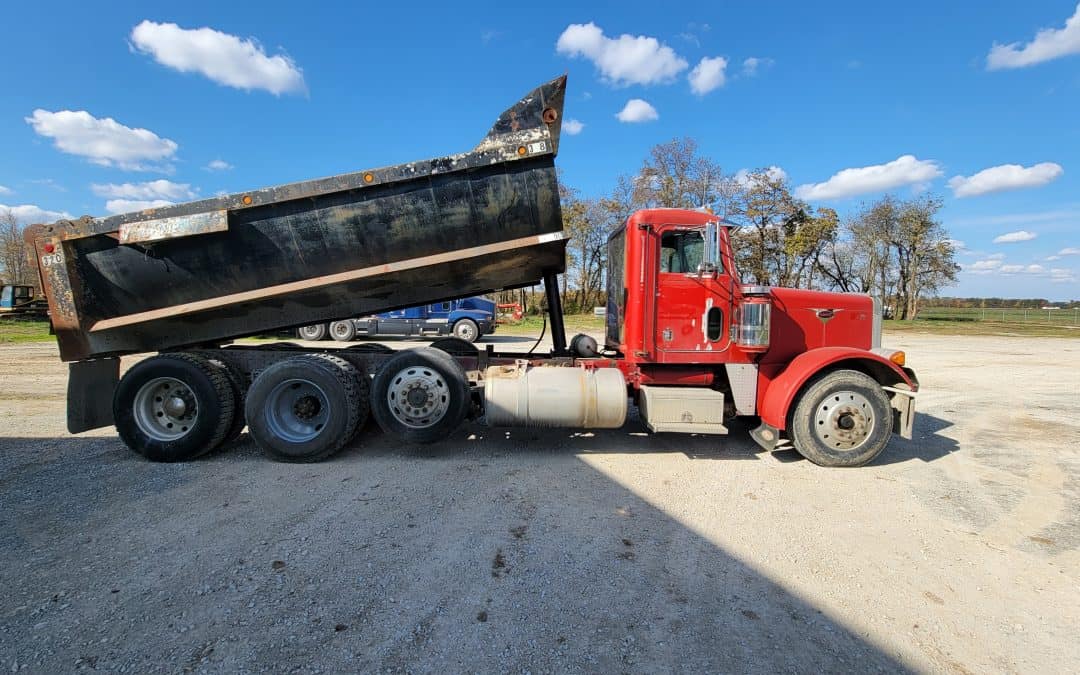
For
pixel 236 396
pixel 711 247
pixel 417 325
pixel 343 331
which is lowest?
pixel 236 396

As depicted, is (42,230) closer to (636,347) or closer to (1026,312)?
(636,347)

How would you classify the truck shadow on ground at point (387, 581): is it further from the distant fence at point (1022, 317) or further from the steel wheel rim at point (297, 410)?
the distant fence at point (1022, 317)

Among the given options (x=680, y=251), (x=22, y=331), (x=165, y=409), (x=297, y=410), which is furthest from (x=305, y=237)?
(x=22, y=331)

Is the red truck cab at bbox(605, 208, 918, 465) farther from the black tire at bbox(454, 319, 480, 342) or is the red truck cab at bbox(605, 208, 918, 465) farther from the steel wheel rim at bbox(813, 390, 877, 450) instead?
the black tire at bbox(454, 319, 480, 342)

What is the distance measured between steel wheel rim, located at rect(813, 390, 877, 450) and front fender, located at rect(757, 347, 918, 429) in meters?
0.32

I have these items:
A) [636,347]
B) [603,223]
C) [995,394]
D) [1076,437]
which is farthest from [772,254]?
[636,347]

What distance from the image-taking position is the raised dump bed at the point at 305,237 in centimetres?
462

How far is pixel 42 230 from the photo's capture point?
459 centimetres

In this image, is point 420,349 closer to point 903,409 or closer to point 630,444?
point 630,444

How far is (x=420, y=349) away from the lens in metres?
5.20

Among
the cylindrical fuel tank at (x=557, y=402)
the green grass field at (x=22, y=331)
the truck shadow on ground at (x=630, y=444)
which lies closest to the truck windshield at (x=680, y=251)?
the cylindrical fuel tank at (x=557, y=402)

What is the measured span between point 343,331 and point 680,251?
15.0 metres

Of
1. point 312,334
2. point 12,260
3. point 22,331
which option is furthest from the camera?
point 12,260

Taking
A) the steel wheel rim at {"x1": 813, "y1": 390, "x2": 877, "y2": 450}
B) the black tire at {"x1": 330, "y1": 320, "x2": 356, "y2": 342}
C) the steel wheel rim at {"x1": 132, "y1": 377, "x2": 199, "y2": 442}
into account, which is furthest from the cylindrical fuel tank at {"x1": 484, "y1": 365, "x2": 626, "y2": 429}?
the black tire at {"x1": 330, "y1": 320, "x2": 356, "y2": 342}
